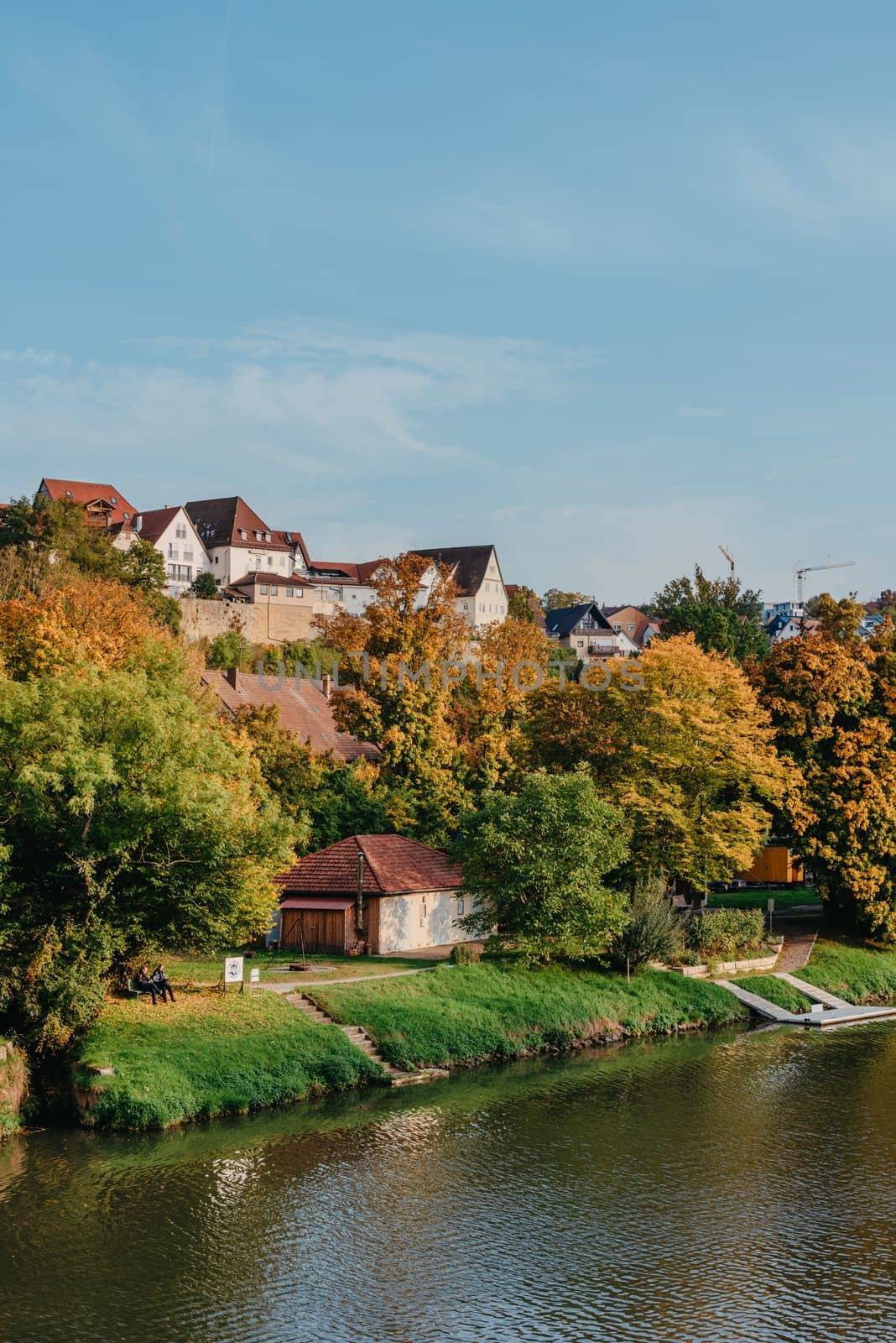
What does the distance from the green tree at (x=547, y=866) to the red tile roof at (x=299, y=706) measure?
20768 millimetres

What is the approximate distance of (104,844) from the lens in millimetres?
34156

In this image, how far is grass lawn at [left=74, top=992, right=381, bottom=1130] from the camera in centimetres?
3173

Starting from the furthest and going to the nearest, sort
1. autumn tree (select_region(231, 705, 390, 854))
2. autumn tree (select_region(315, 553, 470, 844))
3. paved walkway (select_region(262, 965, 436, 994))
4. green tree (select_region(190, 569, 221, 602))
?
green tree (select_region(190, 569, 221, 602)), autumn tree (select_region(315, 553, 470, 844)), autumn tree (select_region(231, 705, 390, 854)), paved walkway (select_region(262, 965, 436, 994))

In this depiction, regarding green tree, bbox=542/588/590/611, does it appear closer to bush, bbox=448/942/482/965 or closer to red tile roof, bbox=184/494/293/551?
red tile roof, bbox=184/494/293/551

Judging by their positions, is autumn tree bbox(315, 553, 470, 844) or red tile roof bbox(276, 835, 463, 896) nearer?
red tile roof bbox(276, 835, 463, 896)

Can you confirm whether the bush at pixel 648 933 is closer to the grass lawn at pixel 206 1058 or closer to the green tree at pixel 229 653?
the grass lawn at pixel 206 1058

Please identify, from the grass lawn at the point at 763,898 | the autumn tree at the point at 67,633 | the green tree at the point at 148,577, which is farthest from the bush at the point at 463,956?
the green tree at the point at 148,577

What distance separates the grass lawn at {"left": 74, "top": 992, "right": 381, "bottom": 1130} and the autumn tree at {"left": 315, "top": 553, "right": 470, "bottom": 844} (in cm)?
1988

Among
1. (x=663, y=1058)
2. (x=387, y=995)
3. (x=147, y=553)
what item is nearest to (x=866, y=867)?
(x=663, y=1058)

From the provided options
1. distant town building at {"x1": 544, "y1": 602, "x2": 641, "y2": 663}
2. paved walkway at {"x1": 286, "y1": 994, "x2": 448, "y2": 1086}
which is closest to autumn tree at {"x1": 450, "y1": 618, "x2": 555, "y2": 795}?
paved walkway at {"x1": 286, "y1": 994, "x2": 448, "y2": 1086}

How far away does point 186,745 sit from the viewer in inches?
1423

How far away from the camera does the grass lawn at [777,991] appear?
49.4 m

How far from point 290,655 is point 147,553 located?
61.4 feet

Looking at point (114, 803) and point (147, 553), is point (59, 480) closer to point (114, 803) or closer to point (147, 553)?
point (147, 553)
